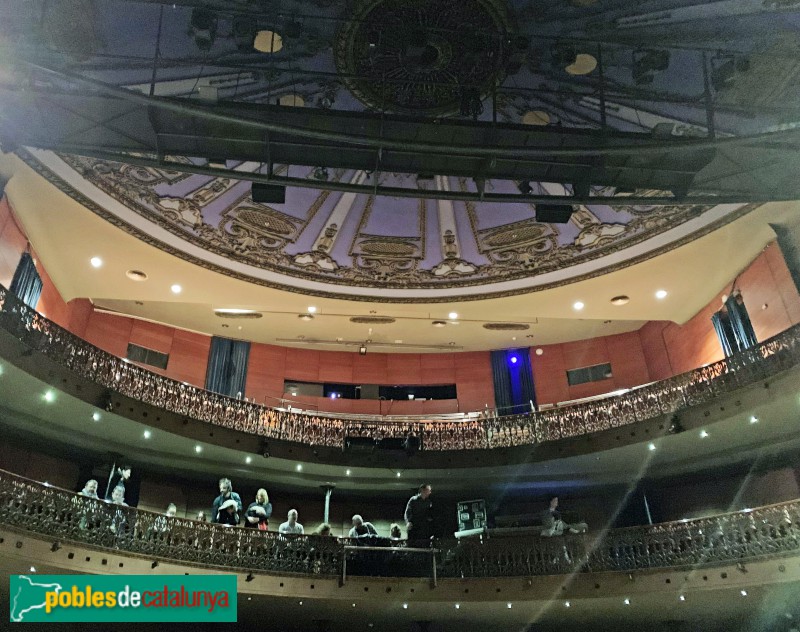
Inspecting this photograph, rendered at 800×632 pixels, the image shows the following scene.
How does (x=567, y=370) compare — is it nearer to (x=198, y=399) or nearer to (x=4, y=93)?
(x=198, y=399)

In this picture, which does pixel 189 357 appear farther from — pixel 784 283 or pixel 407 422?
pixel 784 283

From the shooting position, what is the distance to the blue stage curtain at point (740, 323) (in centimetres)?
1403

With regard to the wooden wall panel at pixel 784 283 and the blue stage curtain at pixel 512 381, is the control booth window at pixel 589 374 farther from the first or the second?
the wooden wall panel at pixel 784 283

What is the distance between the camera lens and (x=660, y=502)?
16344 mm

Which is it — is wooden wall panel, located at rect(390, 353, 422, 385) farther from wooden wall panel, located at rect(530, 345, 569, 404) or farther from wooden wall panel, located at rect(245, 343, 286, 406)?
wooden wall panel, located at rect(530, 345, 569, 404)

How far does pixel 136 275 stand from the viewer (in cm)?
1420

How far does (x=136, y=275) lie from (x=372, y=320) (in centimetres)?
626

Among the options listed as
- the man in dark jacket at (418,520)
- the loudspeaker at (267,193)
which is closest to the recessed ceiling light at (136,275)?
the loudspeaker at (267,193)

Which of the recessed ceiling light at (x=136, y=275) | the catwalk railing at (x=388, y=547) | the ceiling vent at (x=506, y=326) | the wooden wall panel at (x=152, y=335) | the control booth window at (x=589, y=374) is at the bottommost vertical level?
the catwalk railing at (x=388, y=547)

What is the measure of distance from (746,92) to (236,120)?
25.8ft

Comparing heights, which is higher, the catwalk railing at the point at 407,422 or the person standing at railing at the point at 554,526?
the catwalk railing at the point at 407,422

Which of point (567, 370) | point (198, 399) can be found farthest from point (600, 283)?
point (198, 399)

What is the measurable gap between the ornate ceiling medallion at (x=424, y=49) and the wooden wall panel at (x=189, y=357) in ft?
33.8

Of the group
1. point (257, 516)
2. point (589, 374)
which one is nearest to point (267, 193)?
point (257, 516)
